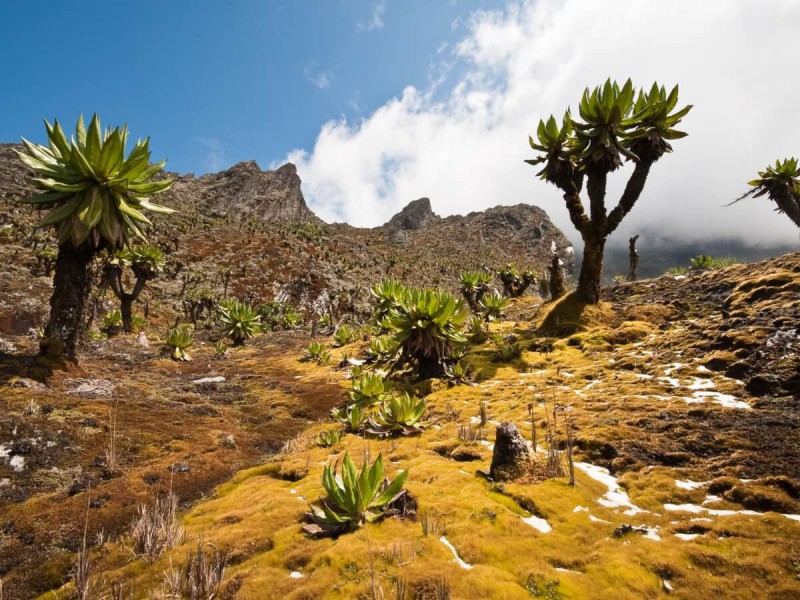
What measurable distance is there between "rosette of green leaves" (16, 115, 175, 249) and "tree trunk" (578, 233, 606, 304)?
13.6m

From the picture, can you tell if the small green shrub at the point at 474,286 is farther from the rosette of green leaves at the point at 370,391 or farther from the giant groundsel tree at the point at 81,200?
the giant groundsel tree at the point at 81,200

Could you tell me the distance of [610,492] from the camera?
177 inches

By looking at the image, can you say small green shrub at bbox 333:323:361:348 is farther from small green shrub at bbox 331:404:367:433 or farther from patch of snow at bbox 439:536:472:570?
patch of snow at bbox 439:536:472:570

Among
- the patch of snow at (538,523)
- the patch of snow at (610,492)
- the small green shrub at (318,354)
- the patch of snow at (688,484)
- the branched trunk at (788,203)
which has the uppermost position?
the branched trunk at (788,203)

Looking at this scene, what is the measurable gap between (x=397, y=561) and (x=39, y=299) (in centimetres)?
3791

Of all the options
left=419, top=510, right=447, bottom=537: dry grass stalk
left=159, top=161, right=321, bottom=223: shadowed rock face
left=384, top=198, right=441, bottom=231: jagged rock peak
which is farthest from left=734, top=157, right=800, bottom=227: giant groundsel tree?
left=384, top=198, right=441, bottom=231: jagged rock peak

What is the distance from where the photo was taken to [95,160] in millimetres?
9719

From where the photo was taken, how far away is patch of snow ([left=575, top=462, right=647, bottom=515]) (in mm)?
4102

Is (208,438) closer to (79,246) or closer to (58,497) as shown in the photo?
(58,497)

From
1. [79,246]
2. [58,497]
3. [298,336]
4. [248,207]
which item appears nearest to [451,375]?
[58,497]

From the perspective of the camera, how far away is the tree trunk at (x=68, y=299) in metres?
10.5

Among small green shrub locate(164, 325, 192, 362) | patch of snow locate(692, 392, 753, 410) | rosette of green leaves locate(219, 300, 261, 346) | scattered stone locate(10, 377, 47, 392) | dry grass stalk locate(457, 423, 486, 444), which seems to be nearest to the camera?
patch of snow locate(692, 392, 753, 410)

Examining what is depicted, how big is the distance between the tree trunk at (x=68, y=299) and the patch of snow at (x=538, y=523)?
39.6 feet

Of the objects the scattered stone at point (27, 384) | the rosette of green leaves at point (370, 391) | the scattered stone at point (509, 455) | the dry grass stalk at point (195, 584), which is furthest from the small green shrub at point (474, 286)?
the dry grass stalk at point (195, 584)
